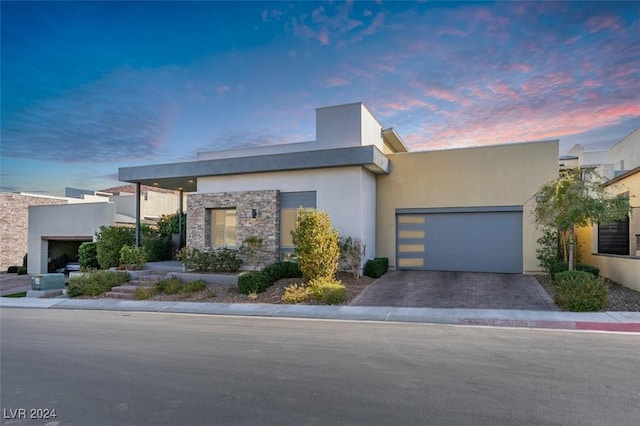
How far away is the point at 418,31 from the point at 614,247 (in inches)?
469

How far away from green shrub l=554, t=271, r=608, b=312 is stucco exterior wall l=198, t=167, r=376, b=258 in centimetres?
717

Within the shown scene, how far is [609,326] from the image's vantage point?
9.14 meters

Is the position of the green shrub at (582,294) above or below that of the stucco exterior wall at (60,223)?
below

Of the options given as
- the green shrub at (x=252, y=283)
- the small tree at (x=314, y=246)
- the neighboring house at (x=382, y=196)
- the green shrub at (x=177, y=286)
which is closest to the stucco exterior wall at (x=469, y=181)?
the neighboring house at (x=382, y=196)

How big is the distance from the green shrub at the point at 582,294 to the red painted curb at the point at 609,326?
120cm

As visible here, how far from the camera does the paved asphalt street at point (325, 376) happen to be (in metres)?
4.70

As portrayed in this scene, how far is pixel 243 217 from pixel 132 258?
576 cm

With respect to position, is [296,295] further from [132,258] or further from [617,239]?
[617,239]

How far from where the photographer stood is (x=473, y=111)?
Result: 1664 cm

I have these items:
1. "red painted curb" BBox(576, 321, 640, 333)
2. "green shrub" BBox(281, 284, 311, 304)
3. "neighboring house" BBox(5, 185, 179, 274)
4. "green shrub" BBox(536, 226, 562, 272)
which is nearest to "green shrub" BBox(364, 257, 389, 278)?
"green shrub" BBox(281, 284, 311, 304)

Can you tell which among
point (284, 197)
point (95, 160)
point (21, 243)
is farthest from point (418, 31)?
point (21, 243)

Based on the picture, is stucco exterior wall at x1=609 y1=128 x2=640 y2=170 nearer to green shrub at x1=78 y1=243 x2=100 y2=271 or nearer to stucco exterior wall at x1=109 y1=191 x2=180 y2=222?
green shrub at x1=78 y1=243 x2=100 y2=271

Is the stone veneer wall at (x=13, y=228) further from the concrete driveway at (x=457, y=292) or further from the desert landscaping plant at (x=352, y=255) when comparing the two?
the concrete driveway at (x=457, y=292)

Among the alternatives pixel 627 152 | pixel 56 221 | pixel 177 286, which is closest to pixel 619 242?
pixel 627 152
